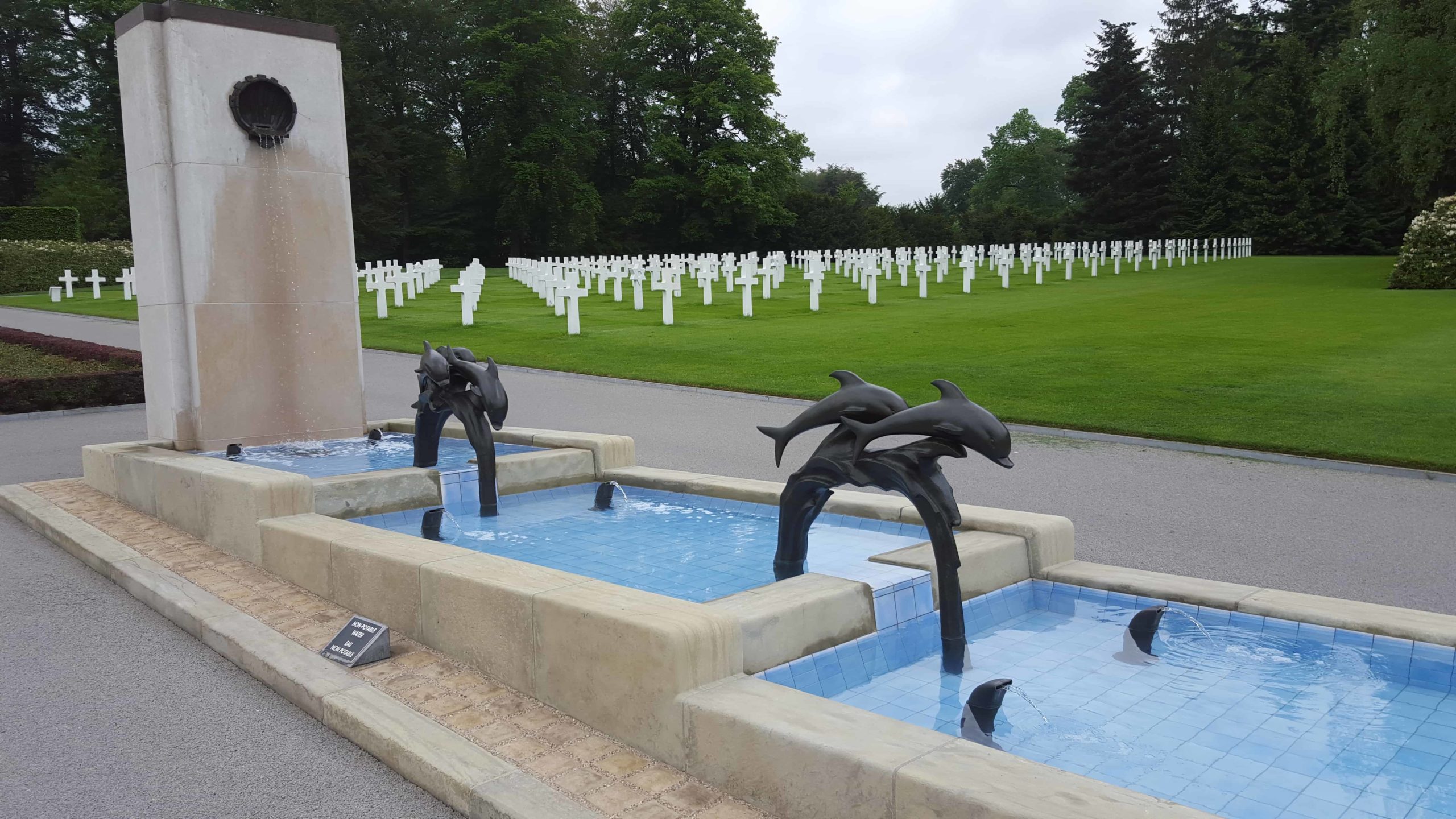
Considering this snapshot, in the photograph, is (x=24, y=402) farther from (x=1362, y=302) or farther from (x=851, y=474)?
(x=1362, y=302)


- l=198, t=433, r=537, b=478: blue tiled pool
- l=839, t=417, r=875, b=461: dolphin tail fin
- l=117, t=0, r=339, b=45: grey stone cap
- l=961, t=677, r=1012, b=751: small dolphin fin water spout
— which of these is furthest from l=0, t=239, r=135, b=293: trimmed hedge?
l=961, t=677, r=1012, b=751: small dolphin fin water spout

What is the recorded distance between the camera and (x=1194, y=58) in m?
67.9

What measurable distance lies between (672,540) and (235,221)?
570cm

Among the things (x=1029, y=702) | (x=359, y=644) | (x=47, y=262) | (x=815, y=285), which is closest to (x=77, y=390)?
(x=359, y=644)

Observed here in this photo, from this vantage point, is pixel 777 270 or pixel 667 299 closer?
pixel 667 299

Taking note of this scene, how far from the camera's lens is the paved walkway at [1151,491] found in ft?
21.1

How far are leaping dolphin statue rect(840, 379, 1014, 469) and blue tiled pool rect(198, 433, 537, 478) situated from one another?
15.4 ft

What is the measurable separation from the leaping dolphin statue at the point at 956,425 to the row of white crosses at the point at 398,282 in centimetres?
2457

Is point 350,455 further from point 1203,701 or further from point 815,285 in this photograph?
point 815,285

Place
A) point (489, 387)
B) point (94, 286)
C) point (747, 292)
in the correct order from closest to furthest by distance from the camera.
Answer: point (489, 387) → point (747, 292) → point (94, 286)

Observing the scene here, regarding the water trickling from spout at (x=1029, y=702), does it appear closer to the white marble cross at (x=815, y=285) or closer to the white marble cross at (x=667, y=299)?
the white marble cross at (x=667, y=299)

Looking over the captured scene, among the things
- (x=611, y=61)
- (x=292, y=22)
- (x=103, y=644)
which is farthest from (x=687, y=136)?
(x=103, y=644)

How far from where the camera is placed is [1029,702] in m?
4.41

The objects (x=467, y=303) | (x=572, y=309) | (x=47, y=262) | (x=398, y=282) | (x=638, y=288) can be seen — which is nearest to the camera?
(x=572, y=309)
